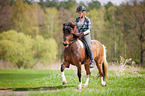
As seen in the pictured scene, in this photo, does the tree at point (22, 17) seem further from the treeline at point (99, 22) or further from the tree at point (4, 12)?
the tree at point (4, 12)

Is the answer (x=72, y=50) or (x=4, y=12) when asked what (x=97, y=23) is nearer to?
(x=4, y=12)

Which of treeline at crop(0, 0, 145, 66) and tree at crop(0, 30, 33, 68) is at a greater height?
treeline at crop(0, 0, 145, 66)

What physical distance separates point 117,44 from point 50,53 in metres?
12.5

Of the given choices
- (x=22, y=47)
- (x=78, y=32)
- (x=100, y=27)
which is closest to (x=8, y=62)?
(x=22, y=47)

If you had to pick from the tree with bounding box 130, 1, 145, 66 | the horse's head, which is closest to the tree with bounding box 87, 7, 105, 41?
the tree with bounding box 130, 1, 145, 66

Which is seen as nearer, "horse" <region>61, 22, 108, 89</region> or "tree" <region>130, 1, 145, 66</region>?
"horse" <region>61, 22, 108, 89</region>

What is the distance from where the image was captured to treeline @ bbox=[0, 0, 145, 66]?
2445cm

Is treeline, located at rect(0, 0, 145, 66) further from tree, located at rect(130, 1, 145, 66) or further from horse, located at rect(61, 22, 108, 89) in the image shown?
horse, located at rect(61, 22, 108, 89)

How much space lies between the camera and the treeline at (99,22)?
2445cm

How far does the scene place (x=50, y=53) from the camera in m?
26.0

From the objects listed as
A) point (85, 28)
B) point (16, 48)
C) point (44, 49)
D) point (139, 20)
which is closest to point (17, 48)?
point (16, 48)

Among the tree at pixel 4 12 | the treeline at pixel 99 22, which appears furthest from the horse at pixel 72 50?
the tree at pixel 4 12

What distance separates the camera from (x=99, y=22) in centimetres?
2903

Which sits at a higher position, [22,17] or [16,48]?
[22,17]
